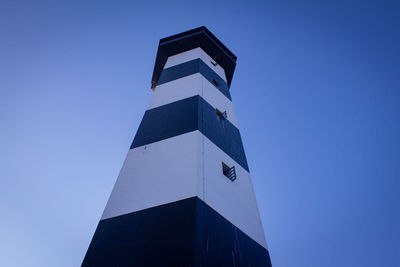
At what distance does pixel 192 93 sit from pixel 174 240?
18.0ft

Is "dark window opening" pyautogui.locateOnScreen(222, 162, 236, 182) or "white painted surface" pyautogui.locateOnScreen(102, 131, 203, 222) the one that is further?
"dark window opening" pyautogui.locateOnScreen(222, 162, 236, 182)

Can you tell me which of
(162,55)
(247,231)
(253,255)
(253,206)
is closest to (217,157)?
(253,206)

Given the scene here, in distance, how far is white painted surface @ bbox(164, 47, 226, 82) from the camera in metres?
12.8

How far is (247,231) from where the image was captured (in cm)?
495

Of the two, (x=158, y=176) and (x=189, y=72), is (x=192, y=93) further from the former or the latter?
(x=158, y=176)

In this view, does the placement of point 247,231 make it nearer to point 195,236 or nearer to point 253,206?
point 253,206

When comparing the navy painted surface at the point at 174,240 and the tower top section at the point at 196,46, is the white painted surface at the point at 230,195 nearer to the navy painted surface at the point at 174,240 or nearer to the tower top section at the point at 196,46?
the navy painted surface at the point at 174,240

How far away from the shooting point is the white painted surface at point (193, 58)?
504 inches

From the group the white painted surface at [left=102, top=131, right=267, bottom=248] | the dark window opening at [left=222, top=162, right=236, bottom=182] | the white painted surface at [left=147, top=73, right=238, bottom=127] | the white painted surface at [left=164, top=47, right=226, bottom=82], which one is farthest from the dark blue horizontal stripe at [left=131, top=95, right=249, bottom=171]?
the white painted surface at [left=164, top=47, right=226, bottom=82]

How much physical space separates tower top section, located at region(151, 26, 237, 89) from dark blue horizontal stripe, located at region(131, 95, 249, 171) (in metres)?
7.41

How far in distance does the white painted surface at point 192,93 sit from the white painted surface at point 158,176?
2.57 metres

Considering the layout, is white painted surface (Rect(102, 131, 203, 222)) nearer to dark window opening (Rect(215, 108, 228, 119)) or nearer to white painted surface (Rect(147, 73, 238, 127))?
dark window opening (Rect(215, 108, 228, 119))

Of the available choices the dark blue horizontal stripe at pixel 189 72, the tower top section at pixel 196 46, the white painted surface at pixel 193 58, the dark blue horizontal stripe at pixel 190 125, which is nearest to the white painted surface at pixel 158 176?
the dark blue horizontal stripe at pixel 190 125

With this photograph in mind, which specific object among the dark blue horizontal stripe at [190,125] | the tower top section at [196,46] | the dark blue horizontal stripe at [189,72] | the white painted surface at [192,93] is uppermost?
the tower top section at [196,46]
